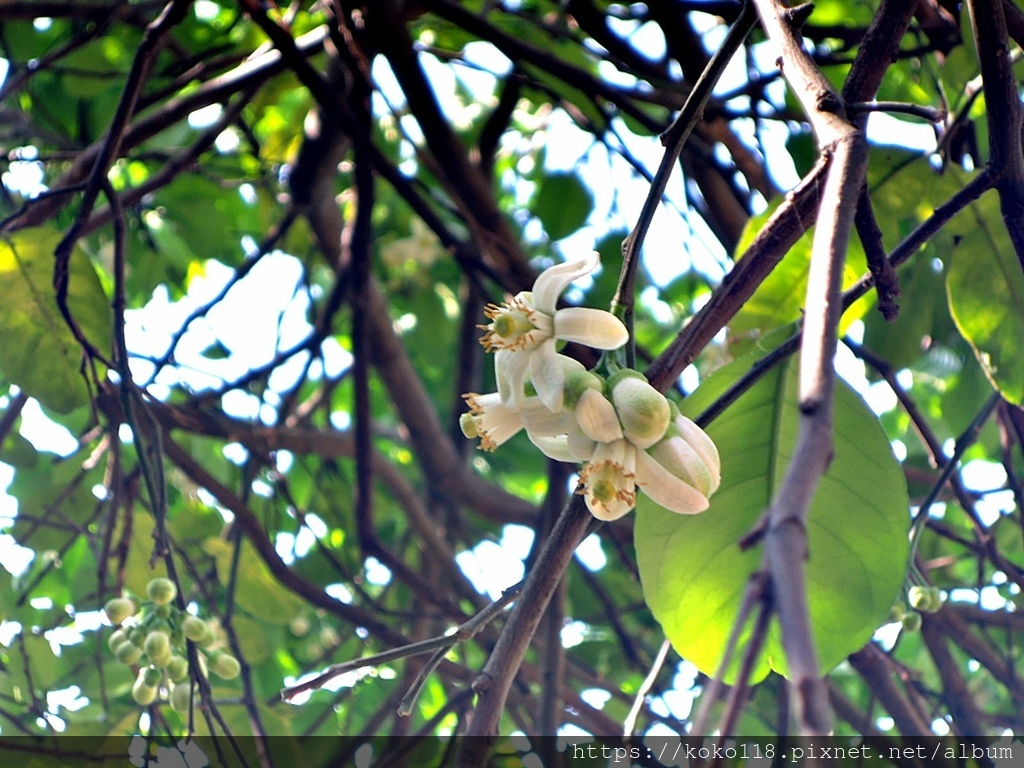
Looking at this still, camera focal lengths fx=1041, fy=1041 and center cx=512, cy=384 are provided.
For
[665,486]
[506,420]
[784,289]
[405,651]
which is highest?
[784,289]

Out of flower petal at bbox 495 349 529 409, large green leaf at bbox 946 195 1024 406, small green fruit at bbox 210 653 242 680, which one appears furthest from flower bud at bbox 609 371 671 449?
small green fruit at bbox 210 653 242 680

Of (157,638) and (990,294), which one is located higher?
(990,294)

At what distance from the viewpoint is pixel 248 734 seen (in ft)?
6.72

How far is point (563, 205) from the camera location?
2824mm

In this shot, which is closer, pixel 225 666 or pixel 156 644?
pixel 156 644

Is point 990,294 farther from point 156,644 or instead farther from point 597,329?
point 156,644


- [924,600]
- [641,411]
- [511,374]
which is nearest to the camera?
[641,411]

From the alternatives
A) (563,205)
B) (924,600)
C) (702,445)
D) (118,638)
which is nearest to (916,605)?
(924,600)

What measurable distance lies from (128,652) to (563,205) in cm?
168

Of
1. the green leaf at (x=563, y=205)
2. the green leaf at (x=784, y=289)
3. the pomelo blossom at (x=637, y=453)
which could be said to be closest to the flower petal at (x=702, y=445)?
the pomelo blossom at (x=637, y=453)

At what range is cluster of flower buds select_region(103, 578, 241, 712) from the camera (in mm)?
1584

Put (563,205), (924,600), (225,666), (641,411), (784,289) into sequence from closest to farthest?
(641,411) → (784,289) → (924,600) → (225,666) → (563,205)

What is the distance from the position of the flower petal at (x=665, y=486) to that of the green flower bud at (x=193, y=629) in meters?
0.97

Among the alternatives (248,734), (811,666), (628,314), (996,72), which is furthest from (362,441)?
(811,666)
